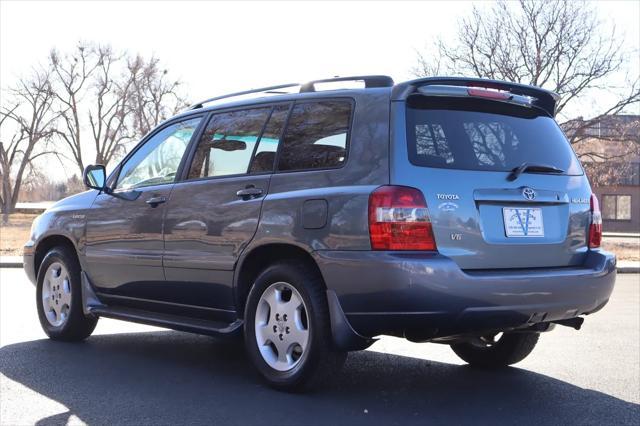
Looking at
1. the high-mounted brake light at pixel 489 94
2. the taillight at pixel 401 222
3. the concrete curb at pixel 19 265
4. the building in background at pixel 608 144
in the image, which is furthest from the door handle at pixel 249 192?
the building in background at pixel 608 144

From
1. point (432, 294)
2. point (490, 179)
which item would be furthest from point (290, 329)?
point (490, 179)

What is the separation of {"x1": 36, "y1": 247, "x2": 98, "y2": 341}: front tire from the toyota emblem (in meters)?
3.81

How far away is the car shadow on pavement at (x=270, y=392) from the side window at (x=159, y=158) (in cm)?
138

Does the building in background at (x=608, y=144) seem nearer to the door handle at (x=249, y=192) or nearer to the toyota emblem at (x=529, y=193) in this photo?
the toyota emblem at (x=529, y=193)

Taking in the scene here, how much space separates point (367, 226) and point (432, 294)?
51 centimetres

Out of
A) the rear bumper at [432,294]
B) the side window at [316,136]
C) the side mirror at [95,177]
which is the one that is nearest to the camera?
the rear bumper at [432,294]

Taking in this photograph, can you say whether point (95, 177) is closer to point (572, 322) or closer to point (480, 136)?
point (480, 136)

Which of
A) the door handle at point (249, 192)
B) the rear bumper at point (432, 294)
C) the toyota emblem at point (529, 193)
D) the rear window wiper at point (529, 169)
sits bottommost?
the rear bumper at point (432, 294)

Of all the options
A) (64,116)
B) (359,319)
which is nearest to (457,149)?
(359,319)

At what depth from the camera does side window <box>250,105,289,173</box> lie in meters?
5.27

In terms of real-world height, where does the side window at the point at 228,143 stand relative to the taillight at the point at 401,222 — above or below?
above

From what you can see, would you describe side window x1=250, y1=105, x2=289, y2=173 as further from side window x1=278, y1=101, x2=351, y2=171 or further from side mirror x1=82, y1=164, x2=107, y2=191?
side mirror x1=82, y1=164, x2=107, y2=191

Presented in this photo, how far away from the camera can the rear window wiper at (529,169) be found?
4.77 metres

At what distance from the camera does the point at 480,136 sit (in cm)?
489
